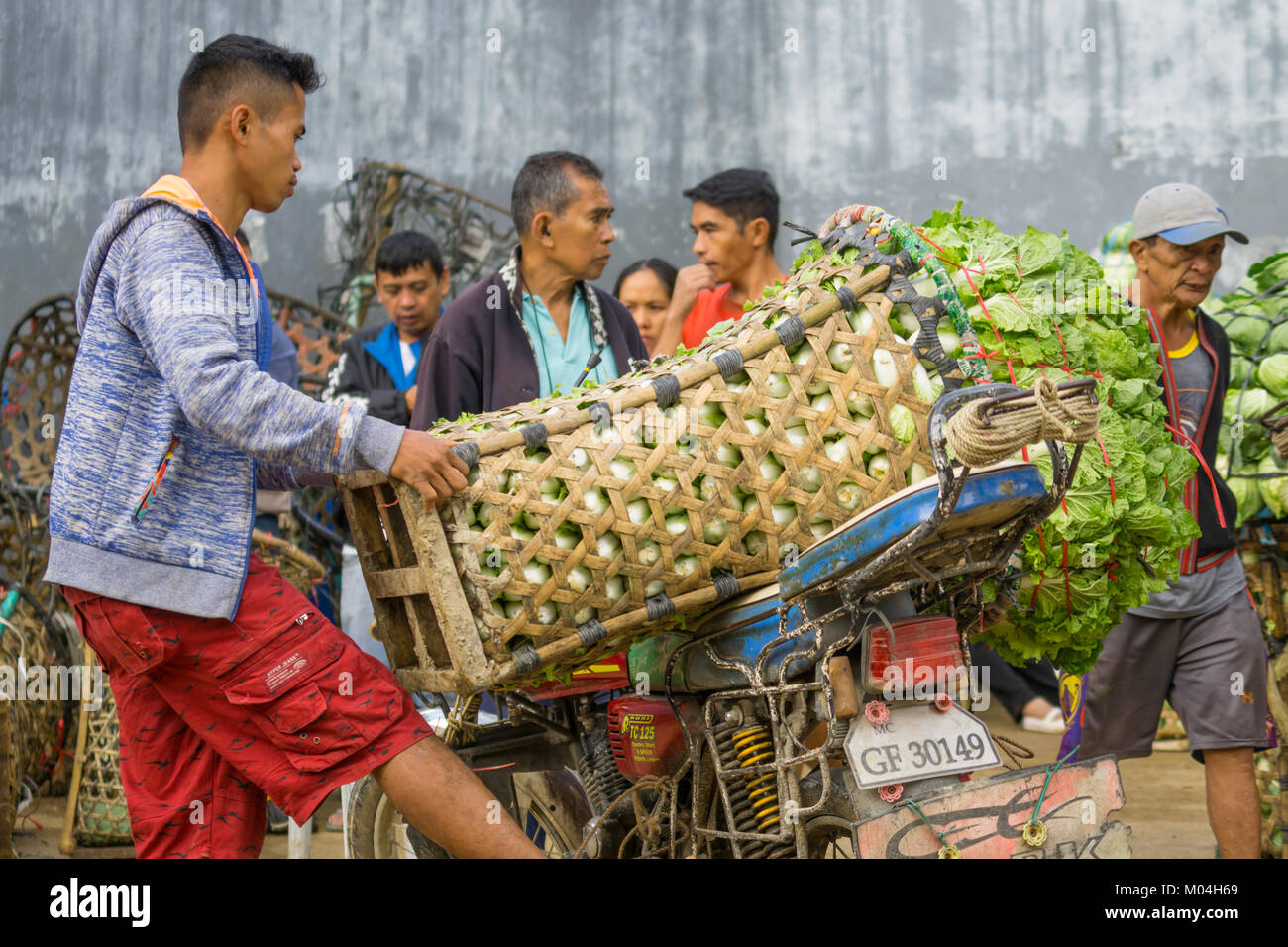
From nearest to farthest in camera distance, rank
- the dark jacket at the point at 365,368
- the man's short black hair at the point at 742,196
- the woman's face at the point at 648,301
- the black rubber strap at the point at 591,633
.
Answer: the black rubber strap at the point at 591,633 < the man's short black hair at the point at 742,196 < the dark jacket at the point at 365,368 < the woman's face at the point at 648,301

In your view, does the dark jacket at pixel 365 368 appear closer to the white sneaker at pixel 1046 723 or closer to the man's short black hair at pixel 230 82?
the man's short black hair at pixel 230 82

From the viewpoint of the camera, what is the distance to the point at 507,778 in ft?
11.3

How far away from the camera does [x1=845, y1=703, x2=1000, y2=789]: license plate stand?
2324 mm

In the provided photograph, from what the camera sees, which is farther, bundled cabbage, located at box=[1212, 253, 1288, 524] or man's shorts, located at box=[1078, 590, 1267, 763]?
bundled cabbage, located at box=[1212, 253, 1288, 524]

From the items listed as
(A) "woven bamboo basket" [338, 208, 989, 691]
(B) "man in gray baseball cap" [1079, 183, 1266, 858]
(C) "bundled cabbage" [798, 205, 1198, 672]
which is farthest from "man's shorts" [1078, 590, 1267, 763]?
(A) "woven bamboo basket" [338, 208, 989, 691]

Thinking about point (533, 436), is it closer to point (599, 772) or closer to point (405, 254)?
point (599, 772)

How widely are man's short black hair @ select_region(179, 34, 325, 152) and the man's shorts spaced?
2842mm

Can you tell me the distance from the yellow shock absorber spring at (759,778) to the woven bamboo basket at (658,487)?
317mm

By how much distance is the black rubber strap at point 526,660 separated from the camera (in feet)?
7.84

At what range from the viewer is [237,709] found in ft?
8.39

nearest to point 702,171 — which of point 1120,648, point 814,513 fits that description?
point 1120,648

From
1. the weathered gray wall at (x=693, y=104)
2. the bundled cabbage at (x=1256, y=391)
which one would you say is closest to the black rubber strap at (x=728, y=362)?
the bundled cabbage at (x=1256, y=391)

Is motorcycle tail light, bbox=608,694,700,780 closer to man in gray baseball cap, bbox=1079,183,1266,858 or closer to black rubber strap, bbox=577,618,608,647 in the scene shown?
black rubber strap, bbox=577,618,608,647

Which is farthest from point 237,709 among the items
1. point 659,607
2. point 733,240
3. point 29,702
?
point 29,702
